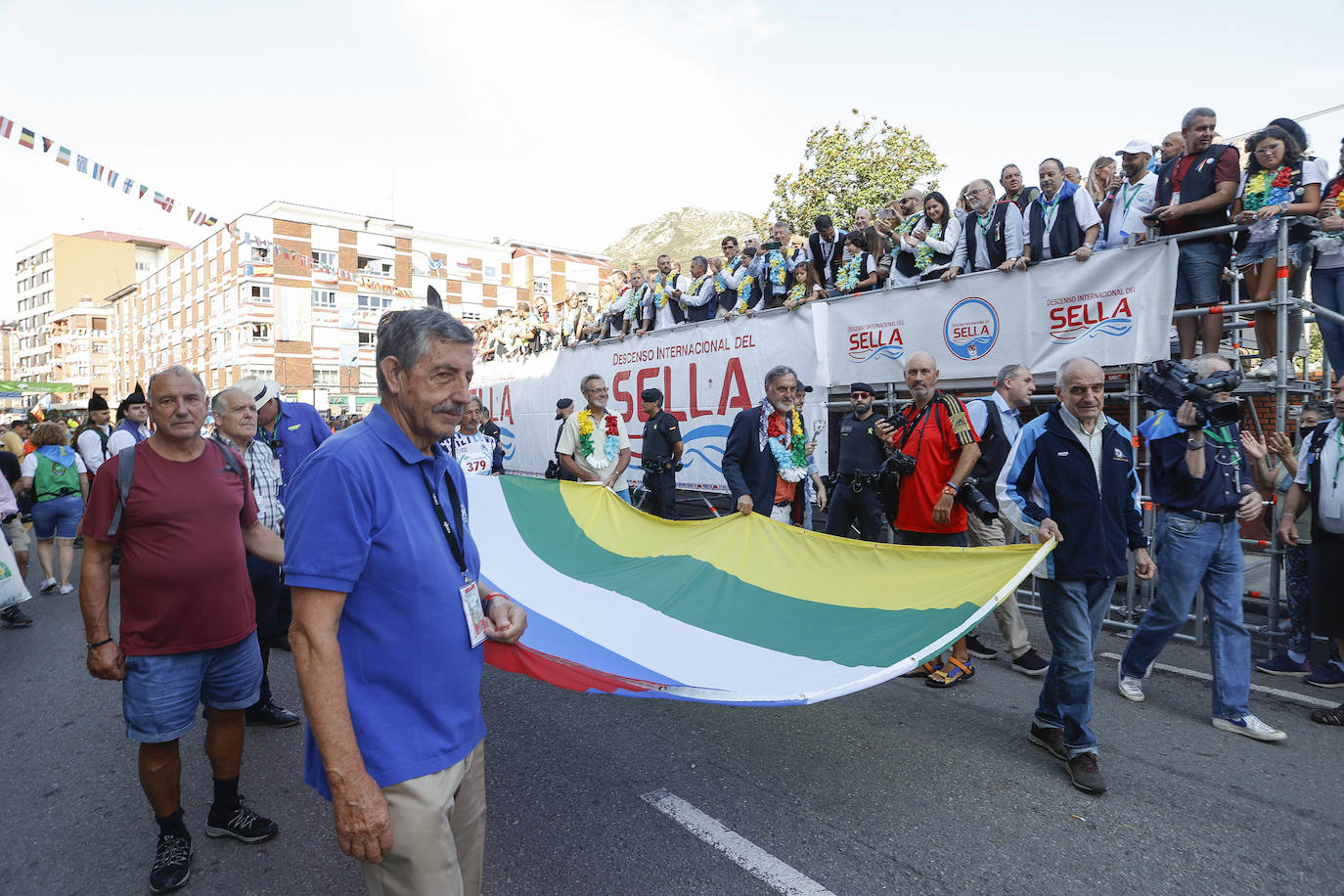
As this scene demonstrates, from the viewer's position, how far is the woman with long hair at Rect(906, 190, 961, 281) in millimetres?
7500

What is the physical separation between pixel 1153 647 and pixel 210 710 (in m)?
5.01

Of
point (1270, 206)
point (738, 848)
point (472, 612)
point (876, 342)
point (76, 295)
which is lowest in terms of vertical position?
point (738, 848)

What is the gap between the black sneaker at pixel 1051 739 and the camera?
3770mm

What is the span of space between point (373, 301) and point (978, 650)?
57984mm

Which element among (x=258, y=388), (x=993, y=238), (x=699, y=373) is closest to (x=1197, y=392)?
(x=993, y=238)

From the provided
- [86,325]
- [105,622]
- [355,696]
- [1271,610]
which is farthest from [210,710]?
[86,325]

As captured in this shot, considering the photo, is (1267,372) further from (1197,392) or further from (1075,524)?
(1075,524)

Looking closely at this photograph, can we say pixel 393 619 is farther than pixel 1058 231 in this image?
No

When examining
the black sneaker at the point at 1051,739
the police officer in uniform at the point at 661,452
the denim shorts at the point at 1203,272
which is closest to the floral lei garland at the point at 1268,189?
the denim shorts at the point at 1203,272

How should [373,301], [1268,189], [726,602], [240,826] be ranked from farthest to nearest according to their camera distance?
1. [373,301]
2. [1268,189]
3. [726,602]
4. [240,826]

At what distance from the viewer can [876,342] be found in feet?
25.4

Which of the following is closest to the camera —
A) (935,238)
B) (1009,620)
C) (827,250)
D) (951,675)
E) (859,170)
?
(951,675)

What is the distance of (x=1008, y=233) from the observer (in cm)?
694

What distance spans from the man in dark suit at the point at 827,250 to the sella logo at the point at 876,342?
1.09 meters
